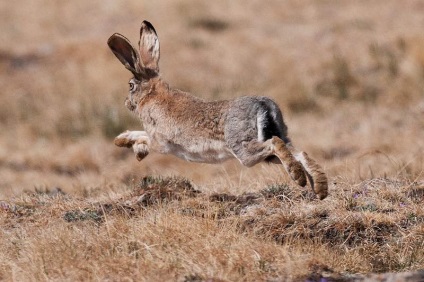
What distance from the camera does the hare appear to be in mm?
6305

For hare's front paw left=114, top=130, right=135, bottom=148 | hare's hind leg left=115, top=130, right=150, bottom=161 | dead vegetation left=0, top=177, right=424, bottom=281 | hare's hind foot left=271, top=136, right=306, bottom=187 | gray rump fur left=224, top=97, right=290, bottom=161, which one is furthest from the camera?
hare's front paw left=114, top=130, right=135, bottom=148

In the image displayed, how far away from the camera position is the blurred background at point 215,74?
44.7 ft

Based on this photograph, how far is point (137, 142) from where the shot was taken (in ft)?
25.2

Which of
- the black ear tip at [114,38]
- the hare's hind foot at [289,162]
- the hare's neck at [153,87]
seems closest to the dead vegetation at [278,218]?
the hare's hind foot at [289,162]

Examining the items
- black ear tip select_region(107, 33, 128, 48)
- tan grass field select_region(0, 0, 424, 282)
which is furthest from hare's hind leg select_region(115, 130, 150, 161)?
black ear tip select_region(107, 33, 128, 48)

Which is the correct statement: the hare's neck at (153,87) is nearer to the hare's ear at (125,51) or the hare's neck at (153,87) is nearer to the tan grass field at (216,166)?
the hare's ear at (125,51)

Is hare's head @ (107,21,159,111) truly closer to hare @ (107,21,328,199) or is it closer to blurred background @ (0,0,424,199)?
hare @ (107,21,328,199)

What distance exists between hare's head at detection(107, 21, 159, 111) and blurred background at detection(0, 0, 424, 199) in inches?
126

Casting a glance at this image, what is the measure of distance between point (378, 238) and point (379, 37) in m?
11.9

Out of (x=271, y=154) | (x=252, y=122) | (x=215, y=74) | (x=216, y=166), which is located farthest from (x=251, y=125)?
(x=215, y=74)

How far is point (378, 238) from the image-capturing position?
243 inches

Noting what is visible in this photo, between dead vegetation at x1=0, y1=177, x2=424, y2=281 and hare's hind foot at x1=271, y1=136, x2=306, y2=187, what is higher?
hare's hind foot at x1=271, y1=136, x2=306, y2=187

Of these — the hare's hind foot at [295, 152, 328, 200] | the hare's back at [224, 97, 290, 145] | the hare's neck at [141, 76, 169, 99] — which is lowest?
the hare's hind foot at [295, 152, 328, 200]

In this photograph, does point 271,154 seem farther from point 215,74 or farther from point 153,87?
point 215,74
